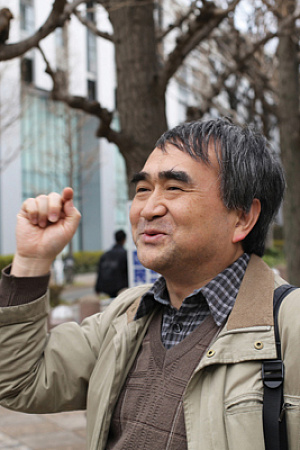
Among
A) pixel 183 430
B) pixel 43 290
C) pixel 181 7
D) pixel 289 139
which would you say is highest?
pixel 181 7

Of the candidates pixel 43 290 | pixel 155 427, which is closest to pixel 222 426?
pixel 155 427

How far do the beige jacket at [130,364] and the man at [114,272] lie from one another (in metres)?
6.42

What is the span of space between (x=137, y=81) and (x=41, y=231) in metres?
2.89

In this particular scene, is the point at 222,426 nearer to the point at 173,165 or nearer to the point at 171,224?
the point at 171,224

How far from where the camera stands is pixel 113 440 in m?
1.75

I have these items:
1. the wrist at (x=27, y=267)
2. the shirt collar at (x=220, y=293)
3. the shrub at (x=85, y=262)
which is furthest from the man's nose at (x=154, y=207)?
the shrub at (x=85, y=262)

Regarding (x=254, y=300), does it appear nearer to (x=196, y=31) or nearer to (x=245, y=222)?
(x=245, y=222)

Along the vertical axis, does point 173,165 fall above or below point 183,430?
above

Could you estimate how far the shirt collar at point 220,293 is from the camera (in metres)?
1.67

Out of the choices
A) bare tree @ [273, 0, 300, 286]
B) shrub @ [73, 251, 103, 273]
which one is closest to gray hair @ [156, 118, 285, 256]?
bare tree @ [273, 0, 300, 286]

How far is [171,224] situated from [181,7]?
8.63 m

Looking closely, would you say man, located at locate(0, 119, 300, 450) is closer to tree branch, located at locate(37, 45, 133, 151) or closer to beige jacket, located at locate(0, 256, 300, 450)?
beige jacket, located at locate(0, 256, 300, 450)

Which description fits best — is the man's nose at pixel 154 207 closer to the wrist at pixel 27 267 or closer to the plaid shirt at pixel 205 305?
the plaid shirt at pixel 205 305

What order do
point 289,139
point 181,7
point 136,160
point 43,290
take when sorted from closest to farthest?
point 43,290
point 136,160
point 289,139
point 181,7
